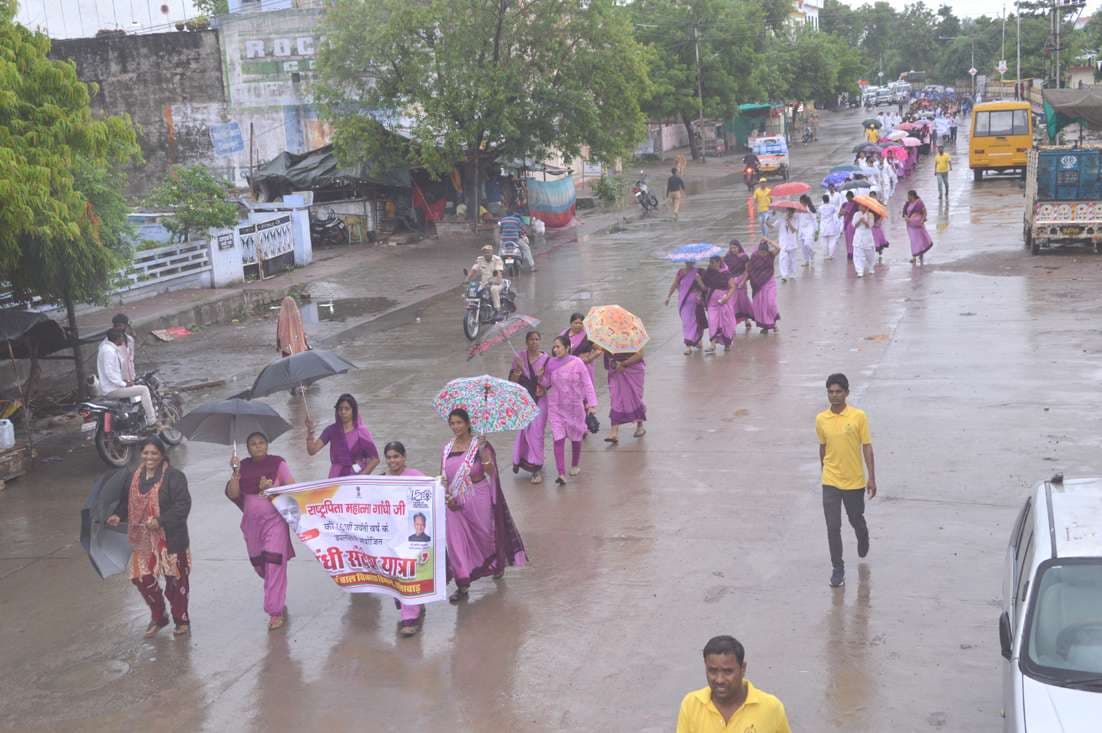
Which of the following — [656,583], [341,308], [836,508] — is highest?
[836,508]

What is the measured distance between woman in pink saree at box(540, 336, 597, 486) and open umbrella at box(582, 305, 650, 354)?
511 mm

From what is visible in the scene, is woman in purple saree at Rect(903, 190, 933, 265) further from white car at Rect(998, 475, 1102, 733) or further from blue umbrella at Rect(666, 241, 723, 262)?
white car at Rect(998, 475, 1102, 733)

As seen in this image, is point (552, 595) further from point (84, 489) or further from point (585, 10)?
point (585, 10)

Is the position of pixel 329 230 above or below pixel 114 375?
above

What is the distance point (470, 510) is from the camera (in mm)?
7961

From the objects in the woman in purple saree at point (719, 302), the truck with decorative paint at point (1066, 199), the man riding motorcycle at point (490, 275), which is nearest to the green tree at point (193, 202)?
the man riding motorcycle at point (490, 275)

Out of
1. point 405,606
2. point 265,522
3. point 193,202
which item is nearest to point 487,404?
point 405,606

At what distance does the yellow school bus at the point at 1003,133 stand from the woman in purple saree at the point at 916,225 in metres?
17.3

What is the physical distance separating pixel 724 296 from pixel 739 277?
0.71 meters

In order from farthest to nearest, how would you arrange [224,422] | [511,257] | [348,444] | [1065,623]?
[511,257], [348,444], [224,422], [1065,623]

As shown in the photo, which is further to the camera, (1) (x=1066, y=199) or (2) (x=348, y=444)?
(1) (x=1066, y=199)

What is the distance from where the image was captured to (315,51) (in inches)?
1377

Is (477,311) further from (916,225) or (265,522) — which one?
(265,522)

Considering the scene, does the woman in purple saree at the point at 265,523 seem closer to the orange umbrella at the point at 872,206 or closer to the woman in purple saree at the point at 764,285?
the woman in purple saree at the point at 764,285
